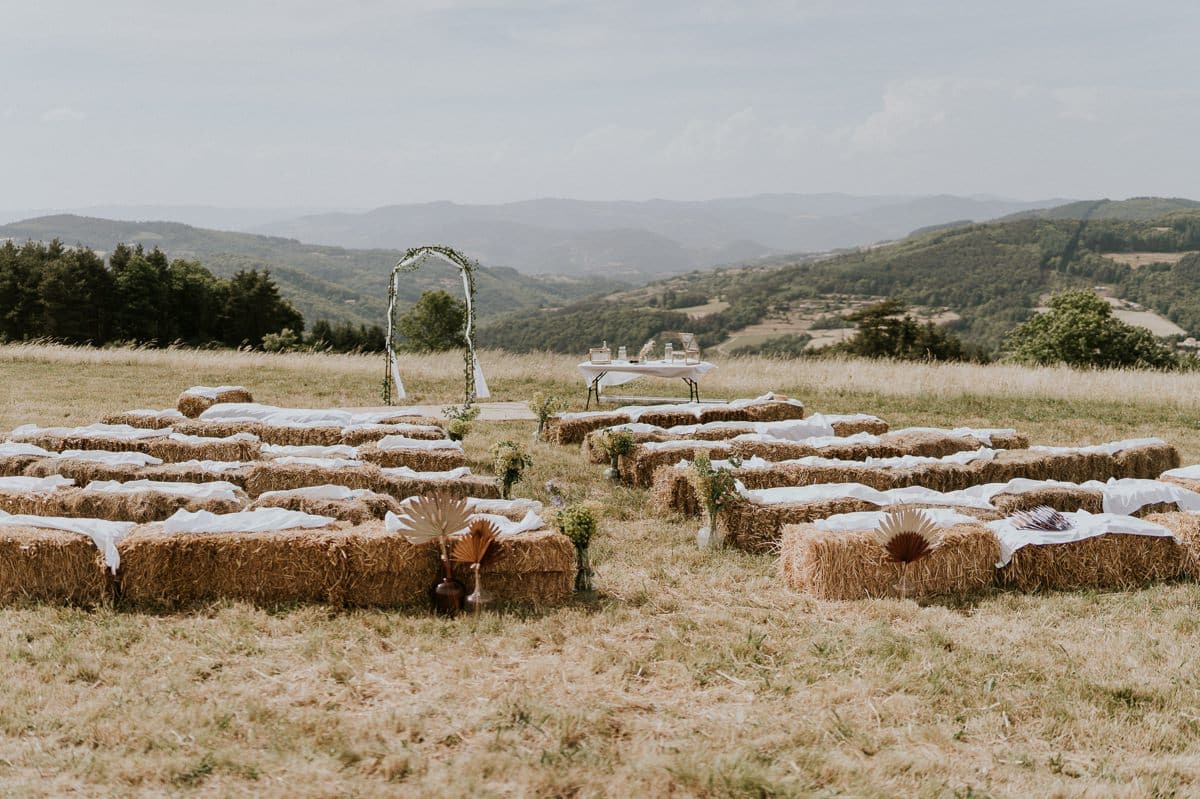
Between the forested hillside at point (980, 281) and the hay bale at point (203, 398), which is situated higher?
the forested hillside at point (980, 281)

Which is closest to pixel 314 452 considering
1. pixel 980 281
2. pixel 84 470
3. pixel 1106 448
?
pixel 84 470

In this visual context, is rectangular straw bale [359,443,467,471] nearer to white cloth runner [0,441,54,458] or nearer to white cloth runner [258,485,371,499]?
white cloth runner [258,485,371,499]

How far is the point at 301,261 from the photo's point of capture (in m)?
175

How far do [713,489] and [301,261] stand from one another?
591 feet

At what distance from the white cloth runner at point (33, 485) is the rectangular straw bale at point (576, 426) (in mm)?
6450

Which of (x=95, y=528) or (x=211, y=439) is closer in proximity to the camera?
(x=95, y=528)

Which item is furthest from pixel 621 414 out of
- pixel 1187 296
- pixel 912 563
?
pixel 1187 296

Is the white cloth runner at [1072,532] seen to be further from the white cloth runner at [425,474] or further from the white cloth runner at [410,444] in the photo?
the white cloth runner at [410,444]

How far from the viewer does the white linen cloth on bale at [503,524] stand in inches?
237

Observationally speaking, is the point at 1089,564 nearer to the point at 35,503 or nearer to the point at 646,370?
the point at 35,503

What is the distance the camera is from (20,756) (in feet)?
12.8

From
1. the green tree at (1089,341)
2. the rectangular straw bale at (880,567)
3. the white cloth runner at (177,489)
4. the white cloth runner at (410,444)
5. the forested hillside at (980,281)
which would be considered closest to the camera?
the rectangular straw bale at (880,567)

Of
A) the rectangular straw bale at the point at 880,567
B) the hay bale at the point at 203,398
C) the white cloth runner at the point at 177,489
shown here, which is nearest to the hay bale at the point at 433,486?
the white cloth runner at the point at 177,489

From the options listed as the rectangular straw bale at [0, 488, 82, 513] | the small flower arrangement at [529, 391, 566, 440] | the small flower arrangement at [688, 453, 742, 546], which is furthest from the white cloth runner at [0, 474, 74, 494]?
the small flower arrangement at [529, 391, 566, 440]
